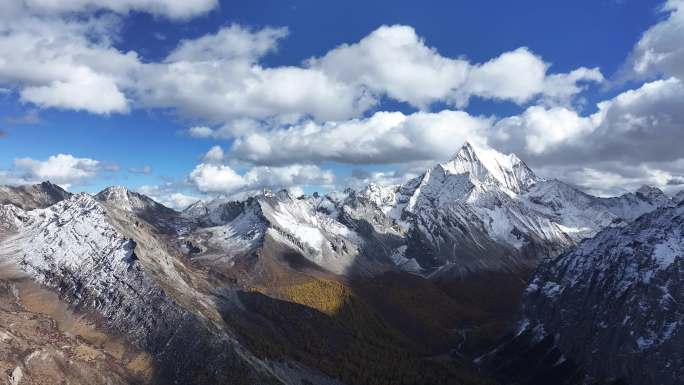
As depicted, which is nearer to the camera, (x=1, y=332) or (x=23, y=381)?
(x=23, y=381)

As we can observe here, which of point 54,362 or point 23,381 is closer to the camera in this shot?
point 23,381

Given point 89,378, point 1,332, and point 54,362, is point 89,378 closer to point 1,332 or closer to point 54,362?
point 54,362

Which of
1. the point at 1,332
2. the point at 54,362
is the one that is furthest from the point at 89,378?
the point at 1,332

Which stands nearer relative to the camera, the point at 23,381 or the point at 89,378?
the point at 23,381
